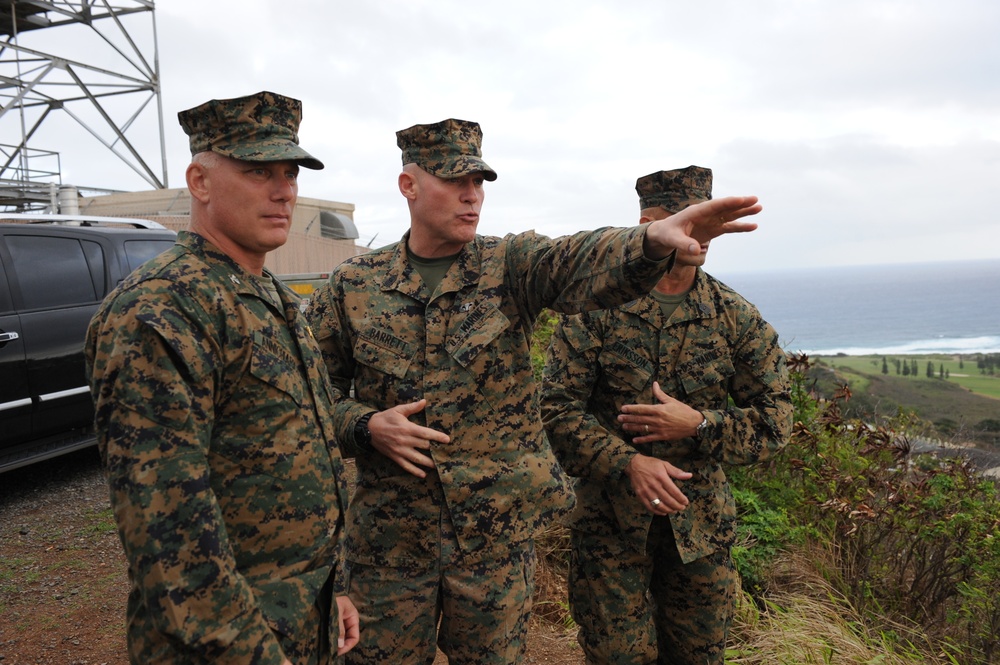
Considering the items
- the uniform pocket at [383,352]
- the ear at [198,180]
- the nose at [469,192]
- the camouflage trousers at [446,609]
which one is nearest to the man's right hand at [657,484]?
the camouflage trousers at [446,609]

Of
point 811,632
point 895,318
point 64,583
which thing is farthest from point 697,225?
point 895,318

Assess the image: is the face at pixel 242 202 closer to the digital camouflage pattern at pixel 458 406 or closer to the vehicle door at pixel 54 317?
the digital camouflage pattern at pixel 458 406

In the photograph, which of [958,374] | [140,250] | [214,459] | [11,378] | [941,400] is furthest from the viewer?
[958,374]

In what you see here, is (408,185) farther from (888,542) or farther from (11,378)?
(888,542)

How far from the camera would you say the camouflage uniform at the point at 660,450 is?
9.02 ft

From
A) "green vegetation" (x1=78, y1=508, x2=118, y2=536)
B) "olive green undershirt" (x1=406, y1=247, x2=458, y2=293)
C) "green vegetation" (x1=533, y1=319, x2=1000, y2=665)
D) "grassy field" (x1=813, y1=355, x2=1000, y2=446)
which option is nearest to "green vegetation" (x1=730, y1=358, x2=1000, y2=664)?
"green vegetation" (x1=533, y1=319, x2=1000, y2=665)

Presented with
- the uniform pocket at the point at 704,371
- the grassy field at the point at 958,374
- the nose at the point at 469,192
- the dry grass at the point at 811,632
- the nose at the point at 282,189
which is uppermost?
the nose at the point at 469,192

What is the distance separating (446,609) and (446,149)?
4.86 feet

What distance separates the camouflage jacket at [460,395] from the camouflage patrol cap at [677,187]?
0.80 m

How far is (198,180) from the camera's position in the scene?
5.89 ft

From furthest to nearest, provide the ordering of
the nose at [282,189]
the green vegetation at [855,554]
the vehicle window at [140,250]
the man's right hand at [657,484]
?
the vehicle window at [140,250]
the green vegetation at [855,554]
the man's right hand at [657,484]
the nose at [282,189]

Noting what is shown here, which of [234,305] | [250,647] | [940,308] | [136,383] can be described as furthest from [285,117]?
[940,308]

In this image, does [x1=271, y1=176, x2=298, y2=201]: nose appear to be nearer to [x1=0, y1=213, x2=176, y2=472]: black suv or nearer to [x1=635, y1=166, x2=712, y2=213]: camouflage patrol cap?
[x1=635, y1=166, x2=712, y2=213]: camouflage patrol cap

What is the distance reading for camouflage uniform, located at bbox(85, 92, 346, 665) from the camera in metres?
1.43
